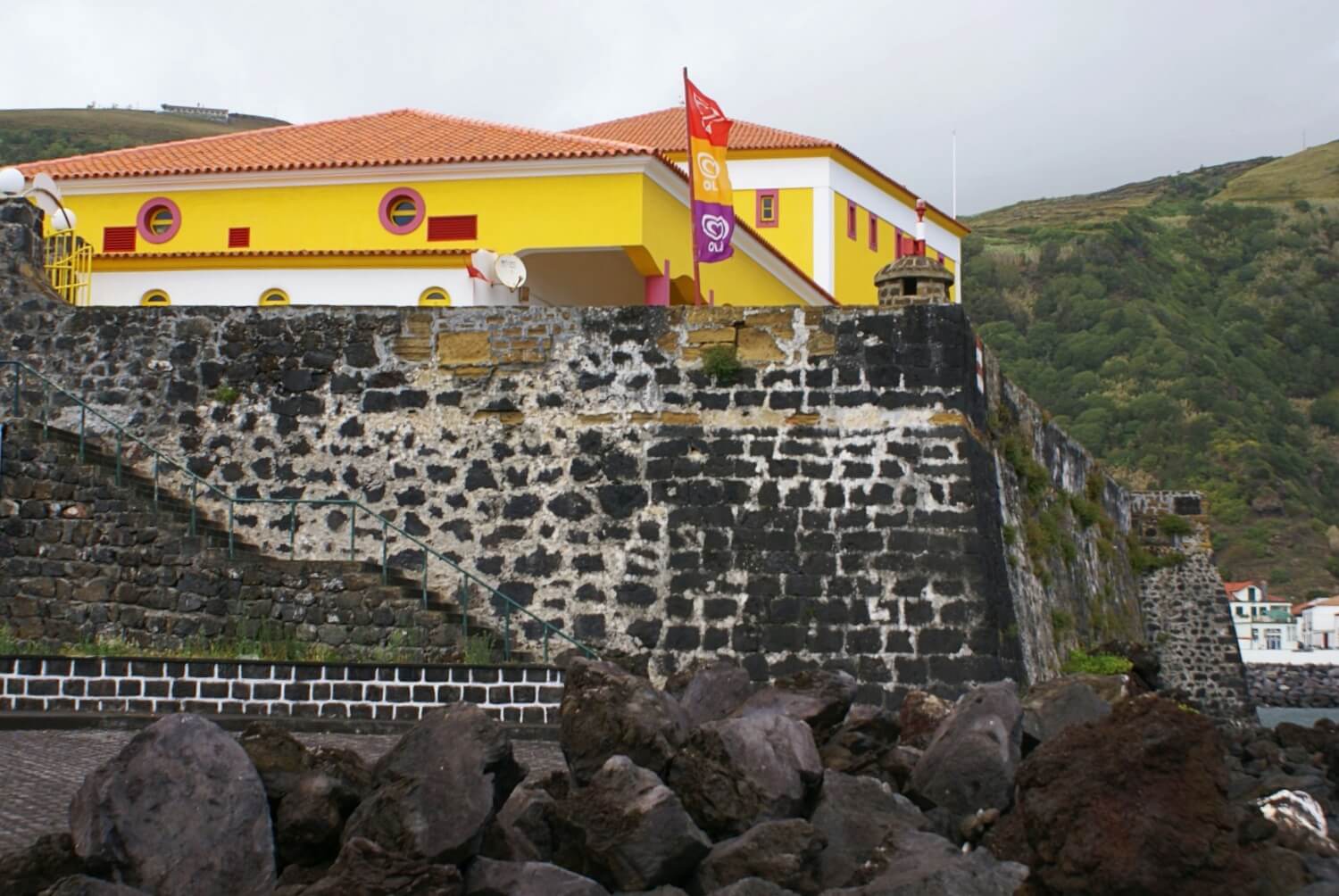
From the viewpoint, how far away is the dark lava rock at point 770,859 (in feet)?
28.3

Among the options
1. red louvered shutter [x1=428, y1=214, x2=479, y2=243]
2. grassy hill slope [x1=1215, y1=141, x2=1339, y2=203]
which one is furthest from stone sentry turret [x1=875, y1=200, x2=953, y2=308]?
grassy hill slope [x1=1215, y1=141, x2=1339, y2=203]

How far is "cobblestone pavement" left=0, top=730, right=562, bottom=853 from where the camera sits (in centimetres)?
910

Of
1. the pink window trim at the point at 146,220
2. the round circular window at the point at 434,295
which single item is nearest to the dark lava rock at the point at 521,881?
the round circular window at the point at 434,295

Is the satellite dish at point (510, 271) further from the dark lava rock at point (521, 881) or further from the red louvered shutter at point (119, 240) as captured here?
the dark lava rock at point (521, 881)

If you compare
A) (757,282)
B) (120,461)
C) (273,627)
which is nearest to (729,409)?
(273,627)

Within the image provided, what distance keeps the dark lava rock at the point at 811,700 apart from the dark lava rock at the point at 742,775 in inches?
40.9

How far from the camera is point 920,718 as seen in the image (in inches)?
454

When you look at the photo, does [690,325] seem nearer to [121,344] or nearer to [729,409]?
[729,409]

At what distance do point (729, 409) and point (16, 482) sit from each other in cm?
623

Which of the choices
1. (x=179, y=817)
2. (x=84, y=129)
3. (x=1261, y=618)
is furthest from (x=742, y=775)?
(x=84, y=129)

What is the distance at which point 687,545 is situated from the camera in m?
15.6

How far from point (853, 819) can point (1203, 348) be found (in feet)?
284

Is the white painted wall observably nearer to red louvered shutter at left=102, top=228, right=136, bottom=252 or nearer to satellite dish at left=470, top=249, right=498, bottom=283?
satellite dish at left=470, top=249, right=498, bottom=283

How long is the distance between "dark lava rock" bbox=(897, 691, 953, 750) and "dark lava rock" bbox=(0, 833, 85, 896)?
17.4ft
